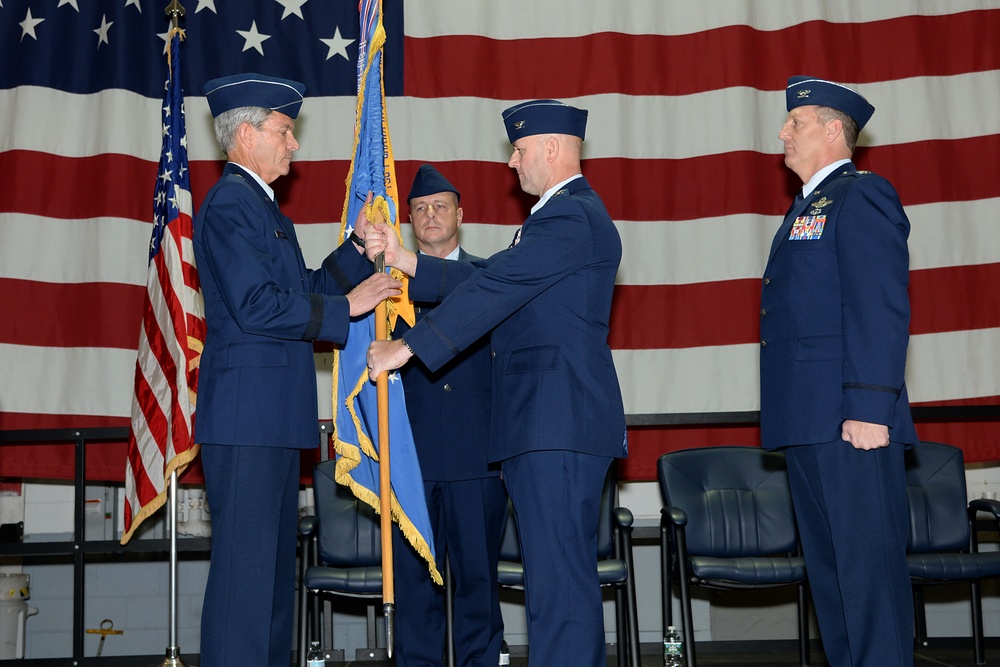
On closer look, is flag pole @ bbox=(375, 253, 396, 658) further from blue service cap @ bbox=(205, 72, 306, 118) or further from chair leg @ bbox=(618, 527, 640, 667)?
chair leg @ bbox=(618, 527, 640, 667)

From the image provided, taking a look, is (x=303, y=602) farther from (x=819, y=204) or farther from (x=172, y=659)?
(x=819, y=204)

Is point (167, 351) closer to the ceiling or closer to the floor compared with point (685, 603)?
closer to the ceiling

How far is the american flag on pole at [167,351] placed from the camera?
13.9 feet

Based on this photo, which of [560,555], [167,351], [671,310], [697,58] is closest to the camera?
[560,555]

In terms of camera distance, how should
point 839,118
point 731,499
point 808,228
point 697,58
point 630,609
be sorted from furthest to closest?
point 697,58, point 731,499, point 630,609, point 839,118, point 808,228

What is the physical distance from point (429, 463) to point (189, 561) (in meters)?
2.09

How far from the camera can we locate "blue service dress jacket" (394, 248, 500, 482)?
12.3 ft

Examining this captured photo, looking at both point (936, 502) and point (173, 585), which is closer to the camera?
point (173, 585)

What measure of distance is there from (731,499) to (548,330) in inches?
72.9

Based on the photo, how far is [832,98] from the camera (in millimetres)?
3150

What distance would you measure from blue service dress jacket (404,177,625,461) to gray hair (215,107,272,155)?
816 mm

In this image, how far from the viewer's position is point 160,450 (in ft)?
14.0

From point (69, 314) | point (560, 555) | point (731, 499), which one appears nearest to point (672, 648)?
point (731, 499)

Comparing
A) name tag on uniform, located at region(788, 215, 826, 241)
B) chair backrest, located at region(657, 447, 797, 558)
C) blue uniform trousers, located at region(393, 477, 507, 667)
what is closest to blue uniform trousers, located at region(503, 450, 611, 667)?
blue uniform trousers, located at region(393, 477, 507, 667)
